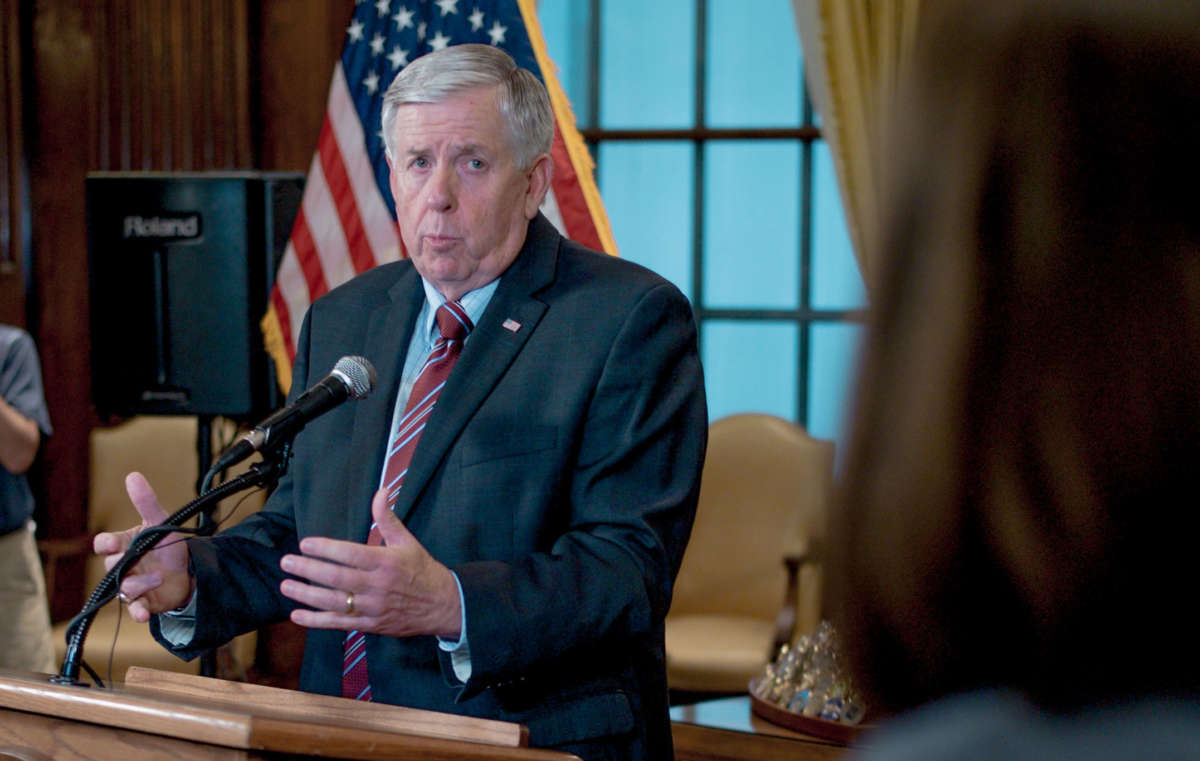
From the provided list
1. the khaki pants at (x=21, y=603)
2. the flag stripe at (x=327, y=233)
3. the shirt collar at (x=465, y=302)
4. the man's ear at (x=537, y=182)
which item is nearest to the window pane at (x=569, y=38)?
the flag stripe at (x=327, y=233)

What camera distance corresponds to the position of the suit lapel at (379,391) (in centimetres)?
205

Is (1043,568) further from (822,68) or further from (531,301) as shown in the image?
(822,68)

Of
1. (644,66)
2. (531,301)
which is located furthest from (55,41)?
(531,301)

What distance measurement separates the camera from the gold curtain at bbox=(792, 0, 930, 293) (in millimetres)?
4809

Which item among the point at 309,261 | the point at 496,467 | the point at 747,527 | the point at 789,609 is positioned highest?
the point at 309,261

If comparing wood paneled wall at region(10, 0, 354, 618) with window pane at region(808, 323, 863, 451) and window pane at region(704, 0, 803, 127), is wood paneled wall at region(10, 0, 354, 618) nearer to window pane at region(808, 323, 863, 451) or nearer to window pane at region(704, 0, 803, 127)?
window pane at region(704, 0, 803, 127)

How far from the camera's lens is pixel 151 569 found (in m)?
1.89

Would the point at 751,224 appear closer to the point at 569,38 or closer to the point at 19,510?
the point at 569,38

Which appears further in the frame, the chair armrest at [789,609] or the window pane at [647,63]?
the window pane at [647,63]

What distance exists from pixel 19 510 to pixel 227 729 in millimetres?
2894

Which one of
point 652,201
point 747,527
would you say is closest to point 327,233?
point 652,201

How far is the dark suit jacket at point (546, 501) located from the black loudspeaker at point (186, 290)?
159 cm

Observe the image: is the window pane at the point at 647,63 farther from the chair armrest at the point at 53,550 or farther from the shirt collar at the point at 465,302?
the shirt collar at the point at 465,302

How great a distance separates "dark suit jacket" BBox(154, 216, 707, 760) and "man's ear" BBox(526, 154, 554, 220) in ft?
0.42
